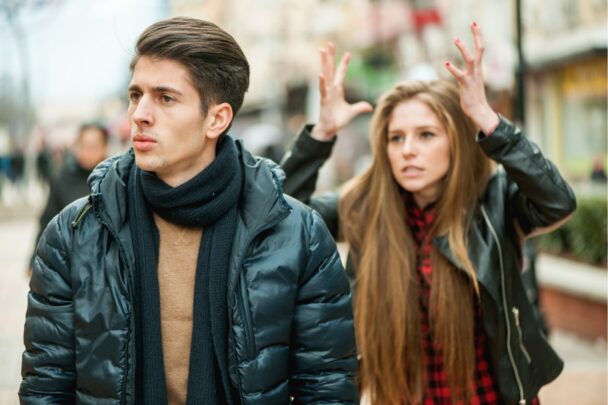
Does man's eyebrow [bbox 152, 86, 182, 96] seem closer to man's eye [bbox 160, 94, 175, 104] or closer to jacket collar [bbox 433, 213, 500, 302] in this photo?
man's eye [bbox 160, 94, 175, 104]

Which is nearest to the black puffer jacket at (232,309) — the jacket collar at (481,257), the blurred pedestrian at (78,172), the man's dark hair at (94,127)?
the jacket collar at (481,257)

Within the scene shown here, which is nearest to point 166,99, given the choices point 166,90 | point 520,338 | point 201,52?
point 166,90

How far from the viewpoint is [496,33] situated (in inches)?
1139

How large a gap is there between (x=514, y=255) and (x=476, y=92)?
2.26 ft

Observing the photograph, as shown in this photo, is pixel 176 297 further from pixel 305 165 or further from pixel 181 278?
pixel 305 165

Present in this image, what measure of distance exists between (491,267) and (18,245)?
54.5 ft

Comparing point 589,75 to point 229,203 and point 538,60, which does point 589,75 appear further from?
point 229,203

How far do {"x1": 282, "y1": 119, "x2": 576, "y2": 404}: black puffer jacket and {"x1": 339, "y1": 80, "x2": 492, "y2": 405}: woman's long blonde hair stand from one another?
0.23 ft

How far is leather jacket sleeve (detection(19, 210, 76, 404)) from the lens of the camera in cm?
260

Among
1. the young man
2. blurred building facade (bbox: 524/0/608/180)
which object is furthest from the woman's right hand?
blurred building facade (bbox: 524/0/608/180)

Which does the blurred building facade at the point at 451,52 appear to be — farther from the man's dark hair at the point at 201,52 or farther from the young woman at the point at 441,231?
the man's dark hair at the point at 201,52

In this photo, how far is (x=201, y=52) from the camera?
265 centimetres

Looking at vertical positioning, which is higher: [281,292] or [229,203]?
[229,203]

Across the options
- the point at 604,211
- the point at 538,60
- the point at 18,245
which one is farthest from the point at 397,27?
the point at 604,211
